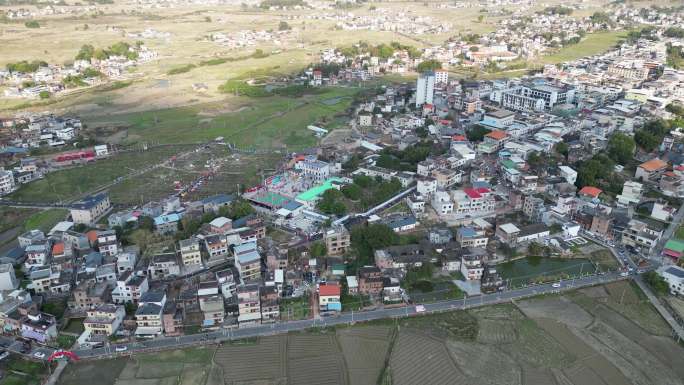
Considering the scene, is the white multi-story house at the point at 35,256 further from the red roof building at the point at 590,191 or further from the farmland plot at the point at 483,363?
the red roof building at the point at 590,191

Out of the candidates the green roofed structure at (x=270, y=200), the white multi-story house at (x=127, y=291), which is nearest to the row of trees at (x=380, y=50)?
the green roofed structure at (x=270, y=200)

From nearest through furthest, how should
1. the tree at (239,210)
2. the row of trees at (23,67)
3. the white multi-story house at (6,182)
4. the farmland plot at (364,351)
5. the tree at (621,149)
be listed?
the farmland plot at (364,351), the tree at (239,210), the white multi-story house at (6,182), the tree at (621,149), the row of trees at (23,67)

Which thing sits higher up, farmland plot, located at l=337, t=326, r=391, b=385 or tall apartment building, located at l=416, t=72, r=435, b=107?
tall apartment building, located at l=416, t=72, r=435, b=107

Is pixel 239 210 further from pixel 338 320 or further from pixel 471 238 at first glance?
pixel 471 238

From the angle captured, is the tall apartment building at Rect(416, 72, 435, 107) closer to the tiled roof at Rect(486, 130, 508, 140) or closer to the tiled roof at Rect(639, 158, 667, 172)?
the tiled roof at Rect(486, 130, 508, 140)

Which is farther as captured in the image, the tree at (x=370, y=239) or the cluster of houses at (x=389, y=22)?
the cluster of houses at (x=389, y=22)

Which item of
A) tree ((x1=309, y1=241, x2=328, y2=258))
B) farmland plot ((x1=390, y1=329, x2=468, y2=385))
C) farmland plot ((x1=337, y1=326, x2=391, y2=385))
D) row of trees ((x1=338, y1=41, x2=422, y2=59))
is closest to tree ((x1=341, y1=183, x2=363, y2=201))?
tree ((x1=309, y1=241, x2=328, y2=258))
